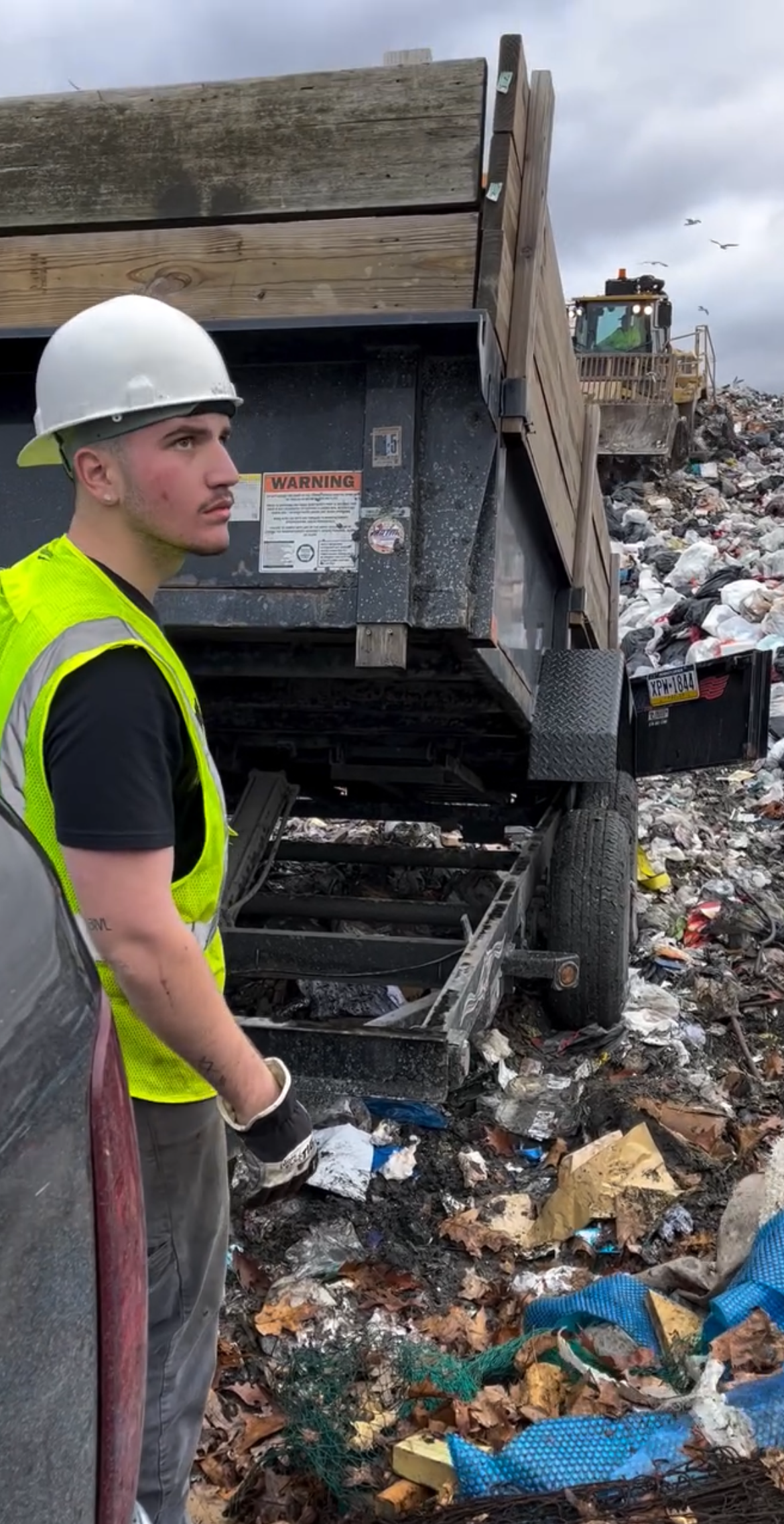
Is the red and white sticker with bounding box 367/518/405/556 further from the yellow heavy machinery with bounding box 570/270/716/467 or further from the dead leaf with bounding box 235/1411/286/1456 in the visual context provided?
the yellow heavy machinery with bounding box 570/270/716/467

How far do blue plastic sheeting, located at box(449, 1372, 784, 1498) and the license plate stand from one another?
146 inches

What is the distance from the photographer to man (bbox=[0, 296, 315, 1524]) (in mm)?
1409

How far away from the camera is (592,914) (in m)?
4.22

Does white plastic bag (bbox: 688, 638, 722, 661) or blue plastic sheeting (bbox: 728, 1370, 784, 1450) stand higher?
white plastic bag (bbox: 688, 638, 722, 661)

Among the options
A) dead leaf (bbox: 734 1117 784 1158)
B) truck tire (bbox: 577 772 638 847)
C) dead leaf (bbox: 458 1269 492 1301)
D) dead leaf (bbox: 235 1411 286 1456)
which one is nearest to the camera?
dead leaf (bbox: 235 1411 286 1456)

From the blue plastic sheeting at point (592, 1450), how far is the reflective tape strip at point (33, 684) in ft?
4.75

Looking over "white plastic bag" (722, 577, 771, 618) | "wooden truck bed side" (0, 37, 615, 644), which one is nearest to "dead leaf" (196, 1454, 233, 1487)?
"wooden truck bed side" (0, 37, 615, 644)

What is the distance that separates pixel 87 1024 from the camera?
3.61 ft

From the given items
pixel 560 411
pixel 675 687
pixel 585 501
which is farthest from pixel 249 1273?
pixel 675 687

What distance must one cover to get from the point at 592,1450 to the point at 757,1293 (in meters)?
0.57

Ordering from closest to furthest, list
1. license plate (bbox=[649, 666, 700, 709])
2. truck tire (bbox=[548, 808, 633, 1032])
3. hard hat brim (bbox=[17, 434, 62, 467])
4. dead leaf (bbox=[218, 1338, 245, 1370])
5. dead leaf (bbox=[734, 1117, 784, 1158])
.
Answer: hard hat brim (bbox=[17, 434, 62, 467])
dead leaf (bbox=[218, 1338, 245, 1370])
dead leaf (bbox=[734, 1117, 784, 1158])
truck tire (bbox=[548, 808, 633, 1032])
license plate (bbox=[649, 666, 700, 709])

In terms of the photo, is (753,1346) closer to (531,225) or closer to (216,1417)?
(216,1417)

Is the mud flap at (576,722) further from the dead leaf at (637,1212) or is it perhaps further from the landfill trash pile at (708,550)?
the landfill trash pile at (708,550)

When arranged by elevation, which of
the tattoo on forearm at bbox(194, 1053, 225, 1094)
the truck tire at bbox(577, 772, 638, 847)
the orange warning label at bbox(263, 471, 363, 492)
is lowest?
the tattoo on forearm at bbox(194, 1053, 225, 1094)
